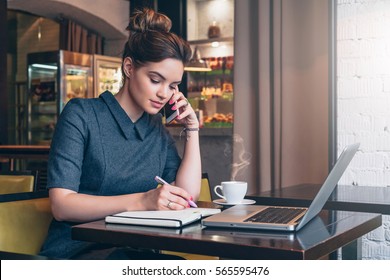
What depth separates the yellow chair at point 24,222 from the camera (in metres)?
1.56

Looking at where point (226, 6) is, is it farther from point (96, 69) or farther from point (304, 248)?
point (304, 248)

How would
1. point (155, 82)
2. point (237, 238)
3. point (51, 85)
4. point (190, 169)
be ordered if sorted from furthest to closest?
point (51, 85) → point (190, 169) → point (155, 82) → point (237, 238)

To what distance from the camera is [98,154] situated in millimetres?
1619

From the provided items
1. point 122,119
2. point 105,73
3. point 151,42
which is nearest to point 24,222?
point 122,119

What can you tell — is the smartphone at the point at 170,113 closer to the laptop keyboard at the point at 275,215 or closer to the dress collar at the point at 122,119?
the dress collar at the point at 122,119

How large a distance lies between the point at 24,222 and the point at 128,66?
571mm

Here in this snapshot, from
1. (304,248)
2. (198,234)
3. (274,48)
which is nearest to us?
(304,248)

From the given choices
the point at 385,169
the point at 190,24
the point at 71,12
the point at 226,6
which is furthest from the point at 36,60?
the point at 385,169

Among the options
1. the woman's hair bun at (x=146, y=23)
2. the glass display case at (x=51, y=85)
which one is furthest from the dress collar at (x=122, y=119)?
the glass display case at (x=51, y=85)

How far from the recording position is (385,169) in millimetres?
2430

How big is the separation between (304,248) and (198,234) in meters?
0.25

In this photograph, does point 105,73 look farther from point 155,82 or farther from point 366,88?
point 155,82

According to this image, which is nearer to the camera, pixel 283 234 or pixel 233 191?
pixel 283 234
